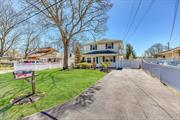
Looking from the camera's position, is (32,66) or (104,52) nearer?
(32,66)

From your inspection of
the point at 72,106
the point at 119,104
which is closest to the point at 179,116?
the point at 119,104

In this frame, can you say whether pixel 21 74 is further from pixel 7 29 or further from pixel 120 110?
pixel 7 29

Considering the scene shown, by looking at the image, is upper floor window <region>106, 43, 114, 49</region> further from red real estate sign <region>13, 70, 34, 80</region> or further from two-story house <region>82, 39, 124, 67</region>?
red real estate sign <region>13, 70, 34, 80</region>

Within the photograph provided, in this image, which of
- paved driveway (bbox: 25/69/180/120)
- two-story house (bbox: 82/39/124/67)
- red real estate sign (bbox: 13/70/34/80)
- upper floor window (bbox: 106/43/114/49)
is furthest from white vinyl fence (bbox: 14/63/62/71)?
paved driveway (bbox: 25/69/180/120)

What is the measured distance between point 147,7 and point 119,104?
11711mm

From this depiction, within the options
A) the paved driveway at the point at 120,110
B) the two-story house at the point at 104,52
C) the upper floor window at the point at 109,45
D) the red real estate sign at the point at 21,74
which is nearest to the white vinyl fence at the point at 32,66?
the two-story house at the point at 104,52

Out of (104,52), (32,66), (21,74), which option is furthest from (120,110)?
(104,52)

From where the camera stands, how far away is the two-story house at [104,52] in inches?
979

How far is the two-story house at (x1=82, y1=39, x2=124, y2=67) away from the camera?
24.9 meters

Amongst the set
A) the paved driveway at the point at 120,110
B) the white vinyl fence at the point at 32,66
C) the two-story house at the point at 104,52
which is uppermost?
the two-story house at the point at 104,52

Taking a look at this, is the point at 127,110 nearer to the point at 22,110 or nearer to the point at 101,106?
the point at 101,106

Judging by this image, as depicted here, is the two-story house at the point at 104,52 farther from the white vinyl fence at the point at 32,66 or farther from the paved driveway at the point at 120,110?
the paved driveway at the point at 120,110

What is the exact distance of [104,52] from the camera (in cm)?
2598

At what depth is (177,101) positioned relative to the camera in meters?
5.15
